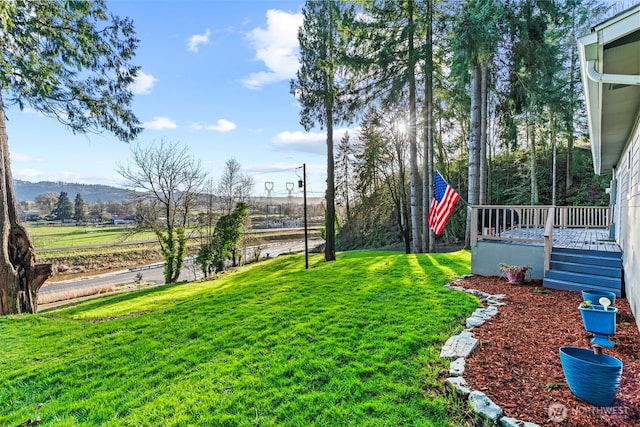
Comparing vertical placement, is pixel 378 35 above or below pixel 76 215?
above

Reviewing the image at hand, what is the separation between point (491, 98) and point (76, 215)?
165 feet

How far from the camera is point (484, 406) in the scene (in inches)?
91.5

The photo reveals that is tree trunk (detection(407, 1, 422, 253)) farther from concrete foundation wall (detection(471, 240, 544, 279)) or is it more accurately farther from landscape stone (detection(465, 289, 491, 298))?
landscape stone (detection(465, 289, 491, 298))

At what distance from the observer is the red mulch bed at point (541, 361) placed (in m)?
2.20

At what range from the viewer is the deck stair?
5133 mm

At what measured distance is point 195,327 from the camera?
16.0 ft

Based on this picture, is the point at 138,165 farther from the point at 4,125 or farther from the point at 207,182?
the point at 4,125

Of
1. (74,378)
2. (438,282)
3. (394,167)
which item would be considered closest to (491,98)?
(394,167)

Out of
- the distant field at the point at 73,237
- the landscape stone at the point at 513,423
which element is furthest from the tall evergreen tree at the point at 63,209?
the landscape stone at the point at 513,423

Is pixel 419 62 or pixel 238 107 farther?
pixel 238 107

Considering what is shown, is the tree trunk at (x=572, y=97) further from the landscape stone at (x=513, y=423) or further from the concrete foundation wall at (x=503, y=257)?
the landscape stone at (x=513, y=423)

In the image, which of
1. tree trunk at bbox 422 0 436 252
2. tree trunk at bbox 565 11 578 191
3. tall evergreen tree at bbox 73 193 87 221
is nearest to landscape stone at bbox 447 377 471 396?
tree trunk at bbox 422 0 436 252

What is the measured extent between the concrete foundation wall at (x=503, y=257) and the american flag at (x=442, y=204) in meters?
1.00

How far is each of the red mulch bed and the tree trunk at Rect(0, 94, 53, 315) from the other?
9.54 metres
